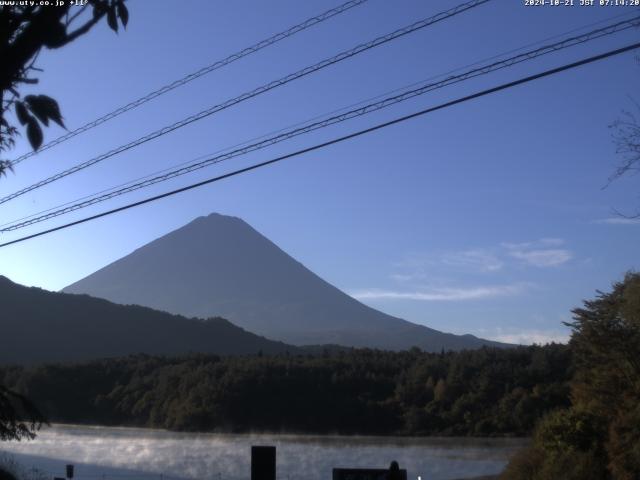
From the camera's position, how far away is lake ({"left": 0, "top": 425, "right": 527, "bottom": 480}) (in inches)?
1130

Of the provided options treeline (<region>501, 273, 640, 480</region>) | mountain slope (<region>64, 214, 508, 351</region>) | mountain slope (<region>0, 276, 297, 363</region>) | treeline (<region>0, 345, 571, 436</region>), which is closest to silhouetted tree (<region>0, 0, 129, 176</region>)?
treeline (<region>501, 273, 640, 480</region>)

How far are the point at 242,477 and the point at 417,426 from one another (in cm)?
2332

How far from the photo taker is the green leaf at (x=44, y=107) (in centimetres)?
541

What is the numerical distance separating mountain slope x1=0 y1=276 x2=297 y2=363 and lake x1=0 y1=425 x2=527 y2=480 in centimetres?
3703

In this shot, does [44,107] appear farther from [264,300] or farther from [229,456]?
[264,300]

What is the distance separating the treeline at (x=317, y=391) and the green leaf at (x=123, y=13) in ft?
135

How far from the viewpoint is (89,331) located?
295ft

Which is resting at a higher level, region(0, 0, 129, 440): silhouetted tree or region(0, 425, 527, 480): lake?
region(0, 0, 129, 440): silhouetted tree

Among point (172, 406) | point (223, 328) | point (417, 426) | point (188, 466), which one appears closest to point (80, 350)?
point (223, 328)

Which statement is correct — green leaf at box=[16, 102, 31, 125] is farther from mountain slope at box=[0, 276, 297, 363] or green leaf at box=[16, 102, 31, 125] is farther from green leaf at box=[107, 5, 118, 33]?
mountain slope at box=[0, 276, 297, 363]

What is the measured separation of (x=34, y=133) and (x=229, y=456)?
30945 millimetres

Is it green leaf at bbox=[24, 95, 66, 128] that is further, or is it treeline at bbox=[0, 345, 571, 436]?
treeline at bbox=[0, 345, 571, 436]

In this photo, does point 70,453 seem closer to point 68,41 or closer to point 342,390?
point 342,390

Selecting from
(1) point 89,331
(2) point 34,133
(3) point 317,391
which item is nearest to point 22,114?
(2) point 34,133
